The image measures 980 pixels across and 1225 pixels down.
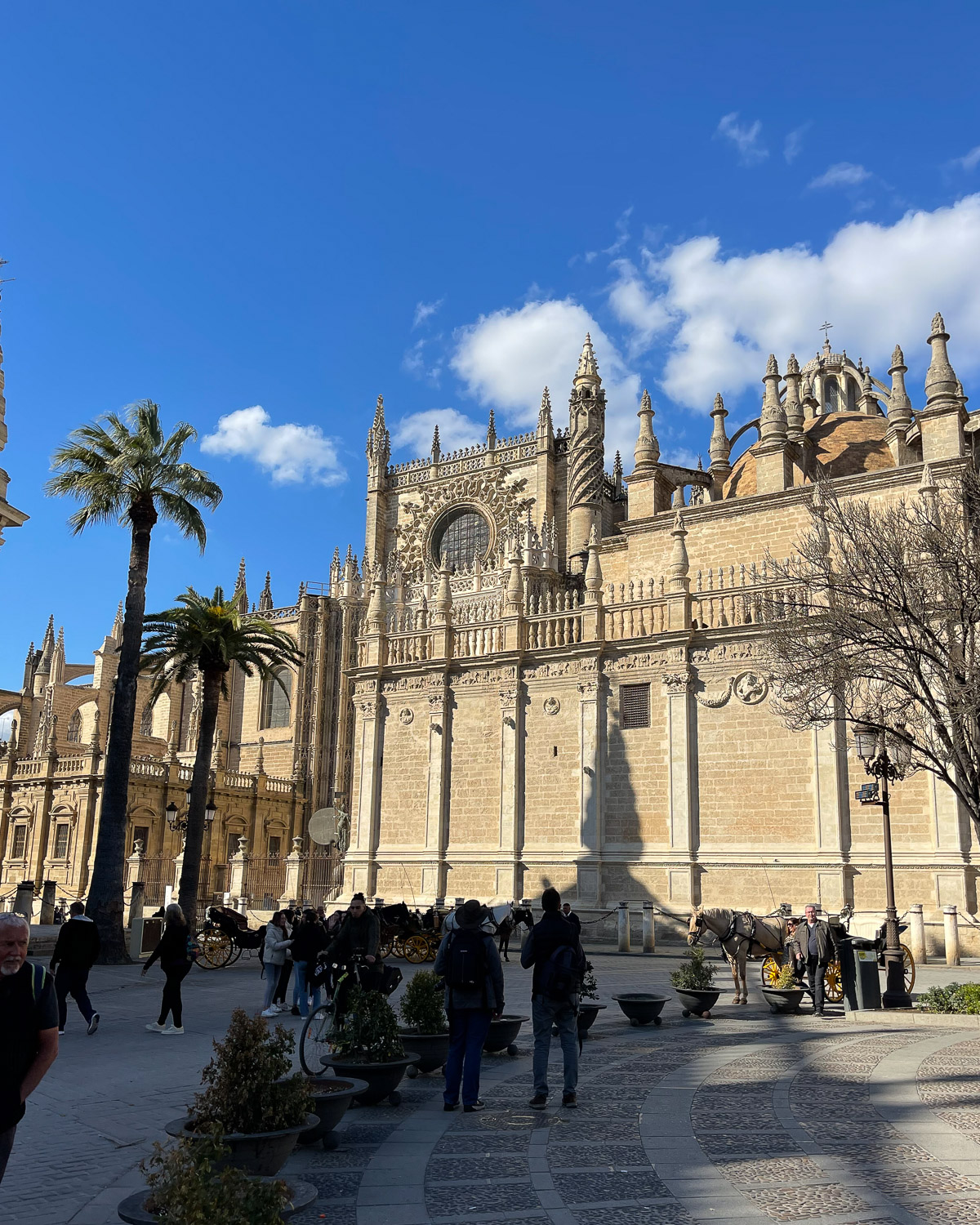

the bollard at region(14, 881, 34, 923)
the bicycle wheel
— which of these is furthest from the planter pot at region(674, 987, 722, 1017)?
the bollard at region(14, 881, 34, 923)

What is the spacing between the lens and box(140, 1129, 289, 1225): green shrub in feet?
13.2

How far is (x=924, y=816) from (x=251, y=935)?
46.4 ft

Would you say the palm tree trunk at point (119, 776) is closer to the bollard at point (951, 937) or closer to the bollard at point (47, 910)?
the bollard at point (47, 910)

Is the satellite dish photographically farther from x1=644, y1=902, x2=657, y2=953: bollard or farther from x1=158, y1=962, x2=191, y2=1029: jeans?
x1=158, y1=962, x2=191, y2=1029: jeans

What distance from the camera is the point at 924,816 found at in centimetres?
2128

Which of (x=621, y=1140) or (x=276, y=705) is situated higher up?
(x=276, y=705)

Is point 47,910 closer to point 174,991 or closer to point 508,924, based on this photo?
point 508,924

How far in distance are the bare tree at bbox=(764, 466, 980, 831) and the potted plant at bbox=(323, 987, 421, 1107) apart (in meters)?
8.46

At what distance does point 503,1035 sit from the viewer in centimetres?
1030

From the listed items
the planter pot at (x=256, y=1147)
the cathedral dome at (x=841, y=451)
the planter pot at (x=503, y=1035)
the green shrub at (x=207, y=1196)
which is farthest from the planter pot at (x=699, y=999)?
the cathedral dome at (x=841, y=451)

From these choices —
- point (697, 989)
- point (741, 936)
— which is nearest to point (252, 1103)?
point (697, 989)

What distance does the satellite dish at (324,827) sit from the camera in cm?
3275

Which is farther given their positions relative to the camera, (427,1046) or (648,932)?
(648,932)

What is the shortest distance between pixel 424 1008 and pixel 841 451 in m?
28.1
